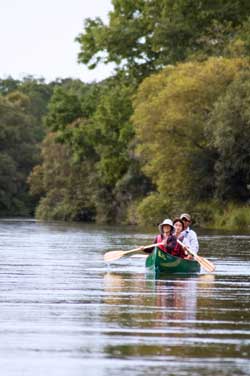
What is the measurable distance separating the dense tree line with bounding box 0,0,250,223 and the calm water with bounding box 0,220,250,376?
137 feet

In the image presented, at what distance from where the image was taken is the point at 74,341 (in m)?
14.7

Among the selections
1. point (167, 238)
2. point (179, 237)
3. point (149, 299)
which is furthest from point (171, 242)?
point (149, 299)

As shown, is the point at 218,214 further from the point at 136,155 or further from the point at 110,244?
the point at 110,244

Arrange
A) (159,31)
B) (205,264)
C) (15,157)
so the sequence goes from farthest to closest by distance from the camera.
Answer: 1. (15,157)
2. (159,31)
3. (205,264)

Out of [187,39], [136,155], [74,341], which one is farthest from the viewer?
[187,39]

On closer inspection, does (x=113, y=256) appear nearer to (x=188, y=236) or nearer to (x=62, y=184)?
(x=188, y=236)

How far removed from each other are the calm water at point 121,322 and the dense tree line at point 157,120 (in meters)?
41.9

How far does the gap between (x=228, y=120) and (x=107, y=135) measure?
78.8ft

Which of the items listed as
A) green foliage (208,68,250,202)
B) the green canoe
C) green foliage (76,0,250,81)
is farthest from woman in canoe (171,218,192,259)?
green foliage (76,0,250,81)

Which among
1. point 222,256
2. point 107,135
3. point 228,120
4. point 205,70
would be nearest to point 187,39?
point 107,135

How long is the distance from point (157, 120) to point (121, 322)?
5565 centimetres

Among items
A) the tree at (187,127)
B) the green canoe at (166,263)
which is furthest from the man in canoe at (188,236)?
the tree at (187,127)

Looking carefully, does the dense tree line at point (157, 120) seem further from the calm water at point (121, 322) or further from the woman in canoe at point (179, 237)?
the calm water at point (121, 322)

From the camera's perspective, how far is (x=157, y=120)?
72.0 meters
